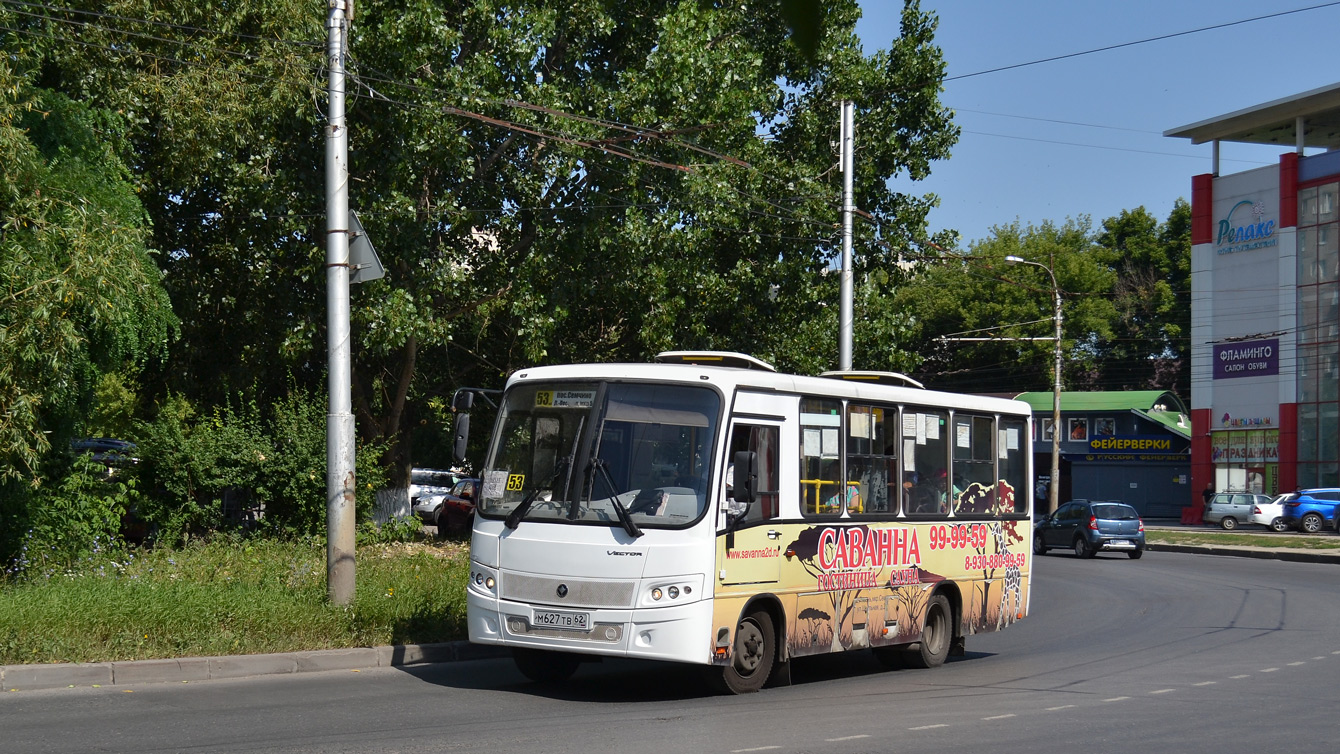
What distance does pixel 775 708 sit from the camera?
10.3 metres

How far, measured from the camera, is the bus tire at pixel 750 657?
1085 centimetres

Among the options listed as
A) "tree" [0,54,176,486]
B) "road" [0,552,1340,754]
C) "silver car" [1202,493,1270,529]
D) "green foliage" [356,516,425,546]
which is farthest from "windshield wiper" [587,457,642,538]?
"silver car" [1202,493,1270,529]

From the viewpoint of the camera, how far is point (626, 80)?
76.4ft

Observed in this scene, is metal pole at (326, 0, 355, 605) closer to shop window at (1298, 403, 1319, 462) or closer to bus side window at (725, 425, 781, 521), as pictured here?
bus side window at (725, 425, 781, 521)

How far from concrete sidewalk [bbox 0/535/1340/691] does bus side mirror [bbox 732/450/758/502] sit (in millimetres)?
3624

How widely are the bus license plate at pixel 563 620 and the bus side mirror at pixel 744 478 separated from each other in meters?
1.58

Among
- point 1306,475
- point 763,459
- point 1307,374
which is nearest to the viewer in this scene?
point 763,459

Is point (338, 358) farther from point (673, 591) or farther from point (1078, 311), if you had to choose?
point (1078, 311)

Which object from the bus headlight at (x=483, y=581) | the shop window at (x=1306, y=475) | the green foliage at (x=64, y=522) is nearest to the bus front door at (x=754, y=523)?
the bus headlight at (x=483, y=581)

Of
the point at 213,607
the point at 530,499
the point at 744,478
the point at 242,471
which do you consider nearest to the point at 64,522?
the point at 242,471

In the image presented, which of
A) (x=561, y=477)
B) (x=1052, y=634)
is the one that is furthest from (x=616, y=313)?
(x=561, y=477)

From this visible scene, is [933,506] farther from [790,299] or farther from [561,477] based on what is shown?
[790,299]

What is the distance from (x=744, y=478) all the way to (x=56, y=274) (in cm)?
672

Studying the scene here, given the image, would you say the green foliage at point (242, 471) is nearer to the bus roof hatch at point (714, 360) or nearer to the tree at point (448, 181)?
the tree at point (448, 181)
